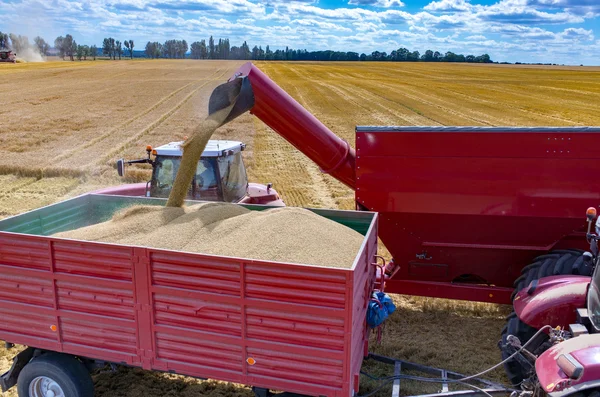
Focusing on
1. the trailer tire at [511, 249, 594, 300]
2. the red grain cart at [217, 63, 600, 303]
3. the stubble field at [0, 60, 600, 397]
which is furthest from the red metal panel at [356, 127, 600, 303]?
the stubble field at [0, 60, 600, 397]

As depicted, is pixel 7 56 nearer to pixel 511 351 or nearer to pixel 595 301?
pixel 511 351

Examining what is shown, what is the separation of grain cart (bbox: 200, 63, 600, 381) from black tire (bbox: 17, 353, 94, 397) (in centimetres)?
307

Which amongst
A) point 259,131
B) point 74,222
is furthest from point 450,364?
point 259,131

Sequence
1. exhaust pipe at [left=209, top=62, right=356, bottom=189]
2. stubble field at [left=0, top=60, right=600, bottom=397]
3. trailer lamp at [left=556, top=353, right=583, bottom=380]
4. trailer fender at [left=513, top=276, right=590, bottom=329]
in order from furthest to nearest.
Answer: exhaust pipe at [left=209, top=62, right=356, bottom=189] < stubble field at [left=0, top=60, right=600, bottom=397] < trailer fender at [left=513, top=276, right=590, bottom=329] < trailer lamp at [left=556, top=353, right=583, bottom=380]

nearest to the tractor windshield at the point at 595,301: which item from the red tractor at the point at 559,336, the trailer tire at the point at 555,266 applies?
the red tractor at the point at 559,336

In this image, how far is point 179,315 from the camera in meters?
4.21

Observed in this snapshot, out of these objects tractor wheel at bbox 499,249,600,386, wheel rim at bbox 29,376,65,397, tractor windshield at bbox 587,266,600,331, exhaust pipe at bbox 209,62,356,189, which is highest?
exhaust pipe at bbox 209,62,356,189

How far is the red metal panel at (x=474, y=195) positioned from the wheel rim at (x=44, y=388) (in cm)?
363

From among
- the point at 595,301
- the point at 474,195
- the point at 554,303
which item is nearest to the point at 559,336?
the point at 595,301

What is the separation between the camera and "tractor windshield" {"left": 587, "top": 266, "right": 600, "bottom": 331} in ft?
12.9

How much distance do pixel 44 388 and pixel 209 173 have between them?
10.3 ft

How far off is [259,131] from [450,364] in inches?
644

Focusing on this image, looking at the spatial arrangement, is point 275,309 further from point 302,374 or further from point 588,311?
point 588,311

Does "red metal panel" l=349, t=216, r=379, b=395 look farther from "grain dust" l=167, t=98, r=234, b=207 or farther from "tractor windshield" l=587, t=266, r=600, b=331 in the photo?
"grain dust" l=167, t=98, r=234, b=207
